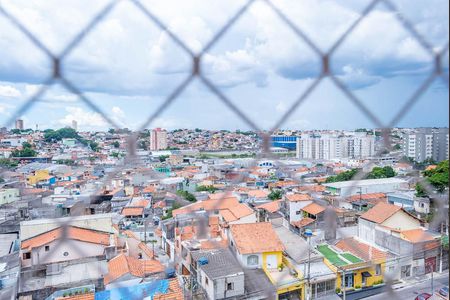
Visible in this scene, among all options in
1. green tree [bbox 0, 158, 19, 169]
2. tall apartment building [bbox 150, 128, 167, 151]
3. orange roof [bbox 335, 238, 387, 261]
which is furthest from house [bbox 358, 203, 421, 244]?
green tree [bbox 0, 158, 19, 169]

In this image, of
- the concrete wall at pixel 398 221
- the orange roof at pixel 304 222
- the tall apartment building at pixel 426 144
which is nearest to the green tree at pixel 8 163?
the tall apartment building at pixel 426 144

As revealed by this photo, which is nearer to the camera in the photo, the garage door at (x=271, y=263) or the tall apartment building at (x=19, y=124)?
the tall apartment building at (x=19, y=124)

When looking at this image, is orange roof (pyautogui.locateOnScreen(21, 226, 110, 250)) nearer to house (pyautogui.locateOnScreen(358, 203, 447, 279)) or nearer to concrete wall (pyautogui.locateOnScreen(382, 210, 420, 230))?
house (pyautogui.locateOnScreen(358, 203, 447, 279))

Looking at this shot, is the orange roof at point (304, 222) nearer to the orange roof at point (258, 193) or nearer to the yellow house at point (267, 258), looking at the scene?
the yellow house at point (267, 258)

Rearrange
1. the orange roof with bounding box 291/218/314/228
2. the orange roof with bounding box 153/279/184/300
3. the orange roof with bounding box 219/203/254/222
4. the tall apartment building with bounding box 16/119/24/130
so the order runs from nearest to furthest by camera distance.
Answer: the tall apartment building with bounding box 16/119/24/130, the orange roof with bounding box 153/279/184/300, the orange roof with bounding box 219/203/254/222, the orange roof with bounding box 291/218/314/228

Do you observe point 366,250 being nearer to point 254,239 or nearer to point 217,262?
point 254,239
